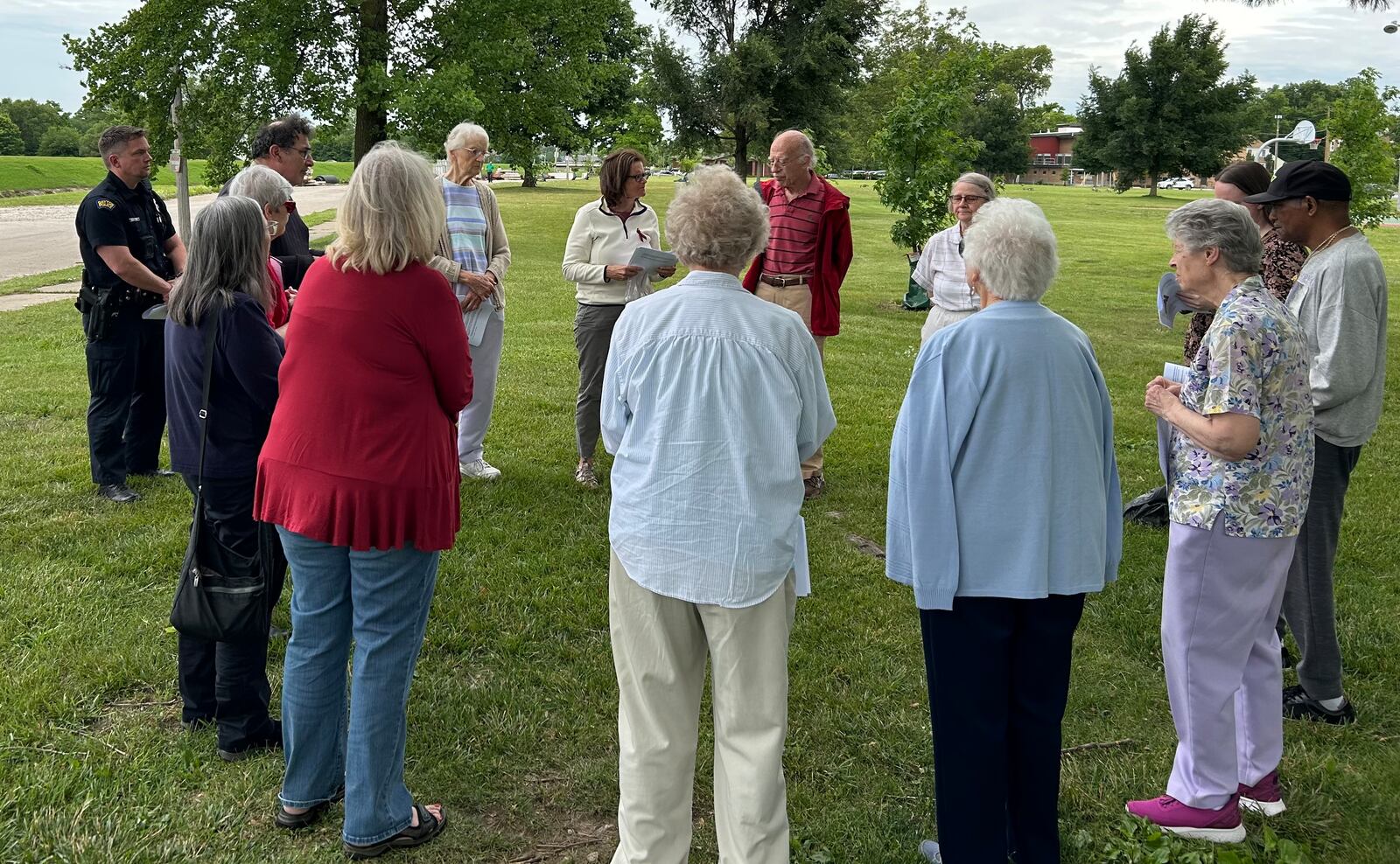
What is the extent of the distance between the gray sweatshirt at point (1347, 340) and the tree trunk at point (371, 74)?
17.4 m

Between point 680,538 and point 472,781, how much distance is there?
1502mm

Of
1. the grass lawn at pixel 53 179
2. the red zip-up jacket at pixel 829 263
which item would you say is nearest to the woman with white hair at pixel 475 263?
the red zip-up jacket at pixel 829 263

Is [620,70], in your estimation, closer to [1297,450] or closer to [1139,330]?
[1139,330]

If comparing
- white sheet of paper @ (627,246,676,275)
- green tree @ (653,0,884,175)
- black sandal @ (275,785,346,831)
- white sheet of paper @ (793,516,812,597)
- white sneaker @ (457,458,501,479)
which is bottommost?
black sandal @ (275,785,346,831)

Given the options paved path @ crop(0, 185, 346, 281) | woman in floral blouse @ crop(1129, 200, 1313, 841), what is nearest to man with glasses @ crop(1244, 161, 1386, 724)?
woman in floral blouse @ crop(1129, 200, 1313, 841)

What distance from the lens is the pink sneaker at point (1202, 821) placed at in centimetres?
334

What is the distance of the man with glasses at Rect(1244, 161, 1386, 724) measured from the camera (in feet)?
12.8

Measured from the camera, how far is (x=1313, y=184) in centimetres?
390

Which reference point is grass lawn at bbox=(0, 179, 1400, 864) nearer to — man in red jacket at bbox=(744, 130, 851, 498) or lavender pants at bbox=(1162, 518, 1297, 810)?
lavender pants at bbox=(1162, 518, 1297, 810)

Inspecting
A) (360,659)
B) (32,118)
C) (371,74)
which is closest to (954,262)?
(360,659)

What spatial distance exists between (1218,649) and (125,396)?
631cm

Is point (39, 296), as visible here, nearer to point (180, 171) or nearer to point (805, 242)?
point (180, 171)

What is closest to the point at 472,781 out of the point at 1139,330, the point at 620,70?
the point at 1139,330

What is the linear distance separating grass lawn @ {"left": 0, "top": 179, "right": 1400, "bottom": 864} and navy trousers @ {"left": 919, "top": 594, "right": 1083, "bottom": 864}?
13.3 inches
